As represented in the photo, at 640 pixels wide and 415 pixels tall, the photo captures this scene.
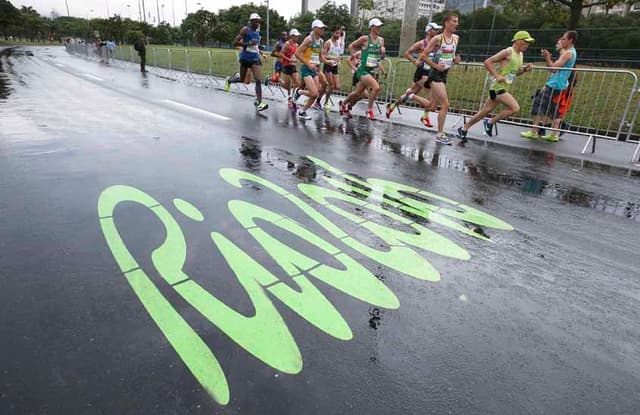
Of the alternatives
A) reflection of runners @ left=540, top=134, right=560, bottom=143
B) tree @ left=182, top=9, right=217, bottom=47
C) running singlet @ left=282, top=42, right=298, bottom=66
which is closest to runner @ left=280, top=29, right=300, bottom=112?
running singlet @ left=282, top=42, right=298, bottom=66

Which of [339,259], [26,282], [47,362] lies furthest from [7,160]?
[339,259]

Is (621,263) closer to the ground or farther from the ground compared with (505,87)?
closer to the ground

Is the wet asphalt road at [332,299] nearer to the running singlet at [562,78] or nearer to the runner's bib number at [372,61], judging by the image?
the running singlet at [562,78]

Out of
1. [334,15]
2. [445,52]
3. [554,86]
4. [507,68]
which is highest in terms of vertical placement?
[334,15]

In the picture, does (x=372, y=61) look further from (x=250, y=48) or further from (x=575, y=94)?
(x=575, y=94)

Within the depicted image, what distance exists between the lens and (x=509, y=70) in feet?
23.1

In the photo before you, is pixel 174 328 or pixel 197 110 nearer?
pixel 174 328

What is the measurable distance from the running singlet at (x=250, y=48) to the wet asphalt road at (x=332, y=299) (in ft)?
18.6

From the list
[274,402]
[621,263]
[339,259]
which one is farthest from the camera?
[621,263]

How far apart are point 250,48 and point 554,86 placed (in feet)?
23.2

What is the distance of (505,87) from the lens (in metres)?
7.18

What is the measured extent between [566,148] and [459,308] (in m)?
6.51

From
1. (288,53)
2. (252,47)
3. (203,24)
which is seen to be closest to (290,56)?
(288,53)

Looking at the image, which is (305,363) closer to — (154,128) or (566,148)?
(154,128)
